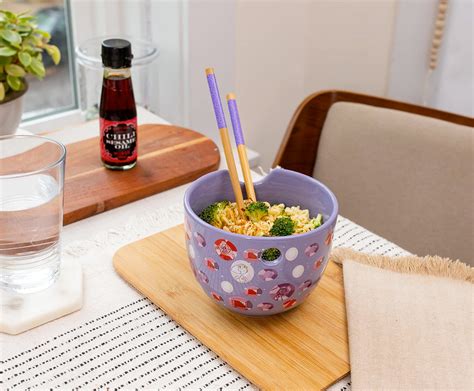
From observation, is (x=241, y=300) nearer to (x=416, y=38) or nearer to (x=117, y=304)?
(x=117, y=304)

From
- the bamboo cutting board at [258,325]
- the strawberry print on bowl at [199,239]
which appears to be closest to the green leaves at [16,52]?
the bamboo cutting board at [258,325]

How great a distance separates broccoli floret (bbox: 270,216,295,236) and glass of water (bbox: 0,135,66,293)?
25 cm

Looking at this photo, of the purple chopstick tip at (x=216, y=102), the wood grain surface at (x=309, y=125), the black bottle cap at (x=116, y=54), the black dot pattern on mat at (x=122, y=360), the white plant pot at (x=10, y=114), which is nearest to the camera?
the black dot pattern on mat at (x=122, y=360)

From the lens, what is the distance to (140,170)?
3.65 feet

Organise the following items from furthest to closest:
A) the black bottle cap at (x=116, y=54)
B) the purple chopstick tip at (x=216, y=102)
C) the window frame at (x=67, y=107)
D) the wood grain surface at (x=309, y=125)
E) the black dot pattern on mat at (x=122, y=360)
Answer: the window frame at (x=67, y=107), the wood grain surface at (x=309, y=125), the black bottle cap at (x=116, y=54), the purple chopstick tip at (x=216, y=102), the black dot pattern on mat at (x=122, y=360)

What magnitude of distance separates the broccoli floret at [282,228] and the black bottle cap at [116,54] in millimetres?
414

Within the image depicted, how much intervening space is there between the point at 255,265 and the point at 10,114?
2.01ft

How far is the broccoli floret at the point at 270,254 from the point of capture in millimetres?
711

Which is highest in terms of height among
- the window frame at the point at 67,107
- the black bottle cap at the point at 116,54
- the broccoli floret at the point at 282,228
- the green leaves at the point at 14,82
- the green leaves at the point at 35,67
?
the black bottle cap at the point at 116,54

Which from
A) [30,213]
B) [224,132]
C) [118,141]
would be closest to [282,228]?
[224,132]

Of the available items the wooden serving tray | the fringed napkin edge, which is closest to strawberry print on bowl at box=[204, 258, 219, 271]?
the fringed napkin edge

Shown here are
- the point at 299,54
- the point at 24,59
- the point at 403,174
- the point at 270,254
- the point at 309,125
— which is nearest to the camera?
the point at 270,254

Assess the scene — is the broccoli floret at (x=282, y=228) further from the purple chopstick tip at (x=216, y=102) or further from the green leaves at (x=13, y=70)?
the green leaves at (x=13, y=70)

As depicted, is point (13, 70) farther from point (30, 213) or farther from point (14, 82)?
point (30, 213)
